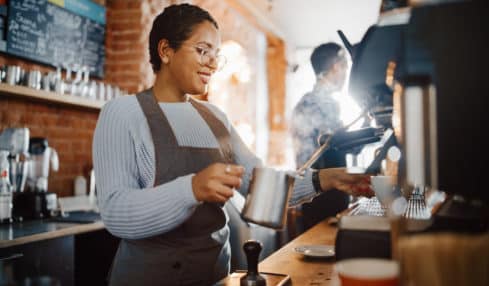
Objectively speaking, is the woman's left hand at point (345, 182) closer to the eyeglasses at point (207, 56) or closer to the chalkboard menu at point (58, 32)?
the eyeglasses at point (207, 56)

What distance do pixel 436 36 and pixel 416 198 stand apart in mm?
1224

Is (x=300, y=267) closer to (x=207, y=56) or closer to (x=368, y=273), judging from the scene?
(x=368, y=273)

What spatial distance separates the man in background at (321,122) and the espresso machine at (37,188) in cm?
166

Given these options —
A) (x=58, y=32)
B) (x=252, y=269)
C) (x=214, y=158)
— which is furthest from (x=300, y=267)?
(x=58, y=32)

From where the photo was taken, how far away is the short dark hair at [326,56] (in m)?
3.42

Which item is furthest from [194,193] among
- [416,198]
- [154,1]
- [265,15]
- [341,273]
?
[265,15]

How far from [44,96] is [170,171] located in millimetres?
1827

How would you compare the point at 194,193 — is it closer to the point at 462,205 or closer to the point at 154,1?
the point at 462,205

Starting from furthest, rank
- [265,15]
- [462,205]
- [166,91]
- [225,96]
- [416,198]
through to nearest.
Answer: [265,15] < [225,96] < [416,198] < [166,91] < [462,205]

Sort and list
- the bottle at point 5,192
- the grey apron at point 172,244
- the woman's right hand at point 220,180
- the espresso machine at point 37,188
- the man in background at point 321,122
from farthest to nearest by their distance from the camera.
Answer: the man in background at point 321,122 < the espresso machine at point 37,188 < the bottle at point 5,192 < the grey apron at point 172,244 < the woman's right hand at point 220,180

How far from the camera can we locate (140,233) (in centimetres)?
127

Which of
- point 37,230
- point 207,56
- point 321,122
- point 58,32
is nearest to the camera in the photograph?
point 207,56

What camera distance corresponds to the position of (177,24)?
5.04 feet

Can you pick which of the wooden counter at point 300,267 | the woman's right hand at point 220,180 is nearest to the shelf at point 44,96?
the wooden counter at point 300,267
